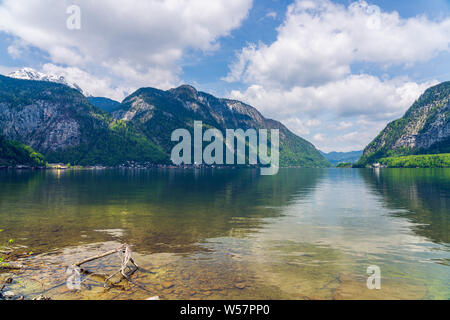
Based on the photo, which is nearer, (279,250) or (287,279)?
(287,279)

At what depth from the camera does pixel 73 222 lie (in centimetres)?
3784

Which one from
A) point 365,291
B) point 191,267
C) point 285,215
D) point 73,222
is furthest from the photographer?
point 285,215

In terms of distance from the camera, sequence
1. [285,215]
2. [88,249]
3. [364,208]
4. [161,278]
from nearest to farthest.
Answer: [161,278]
[88,249]
[285,215]
[364,208]

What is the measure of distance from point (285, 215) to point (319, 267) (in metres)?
24.1

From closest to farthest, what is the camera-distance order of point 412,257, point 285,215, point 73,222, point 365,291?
point 365,291
point 412,257
point 73,222
point 285,215

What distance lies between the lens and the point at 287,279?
62.5 feet

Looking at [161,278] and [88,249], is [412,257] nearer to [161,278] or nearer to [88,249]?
[161,278]

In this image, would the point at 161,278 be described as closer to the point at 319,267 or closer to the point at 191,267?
the point at 191,267

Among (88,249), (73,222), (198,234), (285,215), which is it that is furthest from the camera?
(285,215)

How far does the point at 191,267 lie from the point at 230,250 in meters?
5.89

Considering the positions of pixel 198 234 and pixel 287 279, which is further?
pixel 198 234
